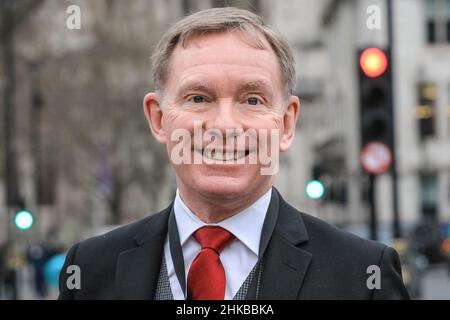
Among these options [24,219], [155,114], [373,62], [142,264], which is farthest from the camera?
[24,219]

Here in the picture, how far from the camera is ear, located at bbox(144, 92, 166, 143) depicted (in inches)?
130

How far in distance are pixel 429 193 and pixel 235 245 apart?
44062 mm

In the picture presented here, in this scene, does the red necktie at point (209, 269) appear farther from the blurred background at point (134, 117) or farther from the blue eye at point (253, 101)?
the blurred background at point (134, 117)

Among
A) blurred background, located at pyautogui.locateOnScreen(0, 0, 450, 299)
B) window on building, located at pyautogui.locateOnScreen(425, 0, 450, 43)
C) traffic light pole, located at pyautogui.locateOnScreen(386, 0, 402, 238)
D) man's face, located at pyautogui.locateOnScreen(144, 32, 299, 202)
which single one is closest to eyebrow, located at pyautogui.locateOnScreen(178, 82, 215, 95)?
man's face, located at pyautogui.locateOnScreen(144, 32, 299, 202)

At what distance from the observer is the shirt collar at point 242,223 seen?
3.14m

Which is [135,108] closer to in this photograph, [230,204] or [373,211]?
[373,211]

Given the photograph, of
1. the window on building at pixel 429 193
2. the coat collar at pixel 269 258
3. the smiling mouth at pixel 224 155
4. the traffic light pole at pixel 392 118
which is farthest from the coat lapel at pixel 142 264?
the window on building at pixel 429 193

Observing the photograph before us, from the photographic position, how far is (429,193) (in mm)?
46438

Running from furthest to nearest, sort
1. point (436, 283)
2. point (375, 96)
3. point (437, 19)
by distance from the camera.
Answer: point (437, 19), point (436, 283), point (375, 96)

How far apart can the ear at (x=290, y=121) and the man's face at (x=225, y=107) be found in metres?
0.10

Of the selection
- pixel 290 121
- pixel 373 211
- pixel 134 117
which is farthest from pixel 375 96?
pixel 134 117

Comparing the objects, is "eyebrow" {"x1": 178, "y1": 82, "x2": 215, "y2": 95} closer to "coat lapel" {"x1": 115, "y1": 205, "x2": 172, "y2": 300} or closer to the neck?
the neck

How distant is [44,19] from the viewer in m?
38.3

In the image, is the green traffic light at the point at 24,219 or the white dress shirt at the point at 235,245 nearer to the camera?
the white dress shirt at the point at 235,245
